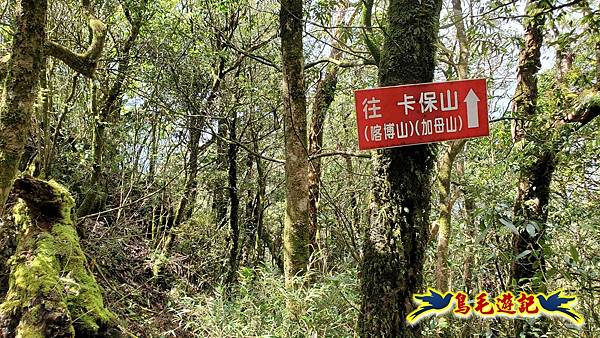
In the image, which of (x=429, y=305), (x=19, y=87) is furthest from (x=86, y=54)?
(x=429, y=305)

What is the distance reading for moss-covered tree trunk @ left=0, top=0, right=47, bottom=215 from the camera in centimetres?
273

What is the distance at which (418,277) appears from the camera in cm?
242

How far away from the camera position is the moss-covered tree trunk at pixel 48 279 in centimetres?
295

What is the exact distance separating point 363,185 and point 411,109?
11.0ft

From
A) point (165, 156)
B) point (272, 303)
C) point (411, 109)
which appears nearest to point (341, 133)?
point (165, 156)

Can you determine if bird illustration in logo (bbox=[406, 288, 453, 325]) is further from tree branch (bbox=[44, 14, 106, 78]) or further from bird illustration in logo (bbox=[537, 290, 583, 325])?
tree branch (bbox=[44, 14, 106, 78])

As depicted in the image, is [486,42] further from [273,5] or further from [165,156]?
[165,156]

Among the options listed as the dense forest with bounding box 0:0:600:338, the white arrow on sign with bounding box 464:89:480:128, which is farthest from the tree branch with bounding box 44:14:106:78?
the white arrow on sign with bounding box 464:89:480:128

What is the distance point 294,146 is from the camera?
373 centimetres

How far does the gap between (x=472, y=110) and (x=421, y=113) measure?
243 millimetres

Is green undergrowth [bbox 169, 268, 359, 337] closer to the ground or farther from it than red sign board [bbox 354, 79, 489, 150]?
closer to the ground

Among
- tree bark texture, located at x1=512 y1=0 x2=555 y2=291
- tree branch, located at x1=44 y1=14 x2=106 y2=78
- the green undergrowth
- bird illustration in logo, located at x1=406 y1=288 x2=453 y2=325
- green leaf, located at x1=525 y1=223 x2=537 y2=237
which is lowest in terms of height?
the green undergrowth

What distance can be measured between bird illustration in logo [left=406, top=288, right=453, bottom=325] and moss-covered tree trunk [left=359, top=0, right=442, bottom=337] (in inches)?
1.6

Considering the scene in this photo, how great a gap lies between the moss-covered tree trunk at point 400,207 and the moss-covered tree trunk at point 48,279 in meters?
2.04
